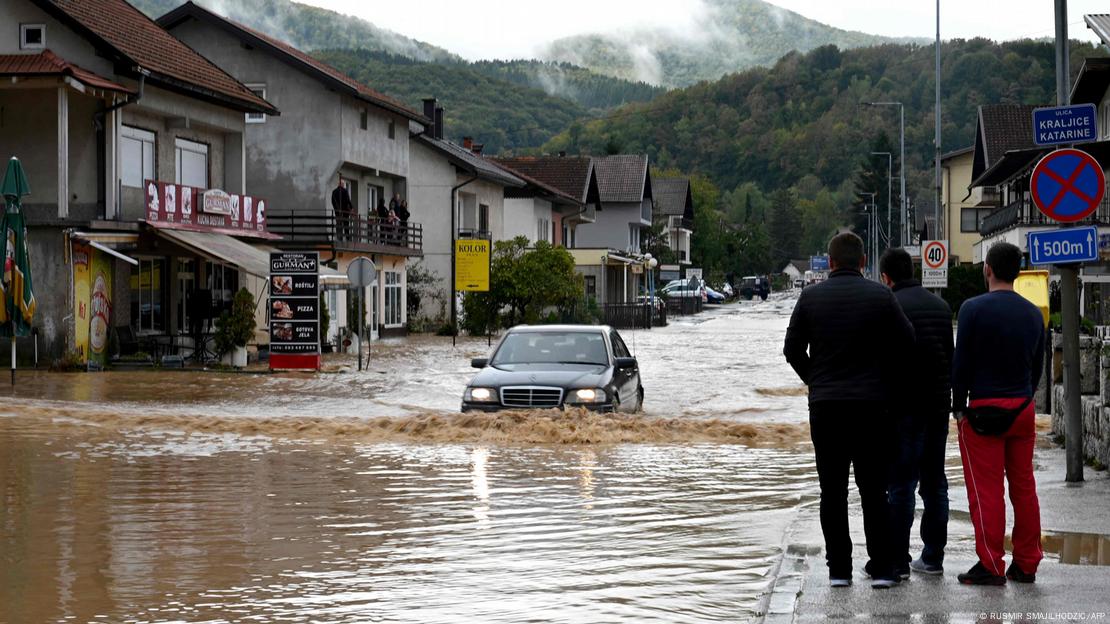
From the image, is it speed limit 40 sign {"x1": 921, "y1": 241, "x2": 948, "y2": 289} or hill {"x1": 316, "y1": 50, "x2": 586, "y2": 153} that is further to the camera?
hill {"x1": 316, "y1": 50, "x2": 586, "y2": 153}

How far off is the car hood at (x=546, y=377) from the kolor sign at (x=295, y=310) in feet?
41.3

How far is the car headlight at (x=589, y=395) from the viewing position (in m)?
17.1

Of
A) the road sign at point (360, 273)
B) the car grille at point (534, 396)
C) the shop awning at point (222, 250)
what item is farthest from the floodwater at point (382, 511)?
the road sign at point (360, 273)

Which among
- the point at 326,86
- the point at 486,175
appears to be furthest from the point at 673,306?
the point at 326,86

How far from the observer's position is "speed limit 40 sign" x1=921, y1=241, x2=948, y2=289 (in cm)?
3488

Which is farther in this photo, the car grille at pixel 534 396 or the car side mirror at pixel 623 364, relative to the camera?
the car side mirror at pixel 623 364

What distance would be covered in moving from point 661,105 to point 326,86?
117m

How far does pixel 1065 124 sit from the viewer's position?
12180 millimetres

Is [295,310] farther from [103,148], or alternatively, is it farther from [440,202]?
[440,202]

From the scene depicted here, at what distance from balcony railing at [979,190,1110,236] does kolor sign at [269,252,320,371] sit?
97.4ft

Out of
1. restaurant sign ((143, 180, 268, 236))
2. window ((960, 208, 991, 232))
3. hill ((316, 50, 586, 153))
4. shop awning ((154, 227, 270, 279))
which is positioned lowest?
shop awning ((154, 227, 270, 279))

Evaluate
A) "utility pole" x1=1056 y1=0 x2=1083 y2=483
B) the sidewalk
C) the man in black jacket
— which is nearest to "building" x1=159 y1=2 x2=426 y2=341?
"utility pole" x1=1056 y1=0 x2=1083 y2=483

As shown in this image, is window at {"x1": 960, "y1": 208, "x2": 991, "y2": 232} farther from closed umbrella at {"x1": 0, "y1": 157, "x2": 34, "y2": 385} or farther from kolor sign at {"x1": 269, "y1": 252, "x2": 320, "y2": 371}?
closed umbrella at {"x1": 0, "y1": 157, "x2": 34, "y2": 385}

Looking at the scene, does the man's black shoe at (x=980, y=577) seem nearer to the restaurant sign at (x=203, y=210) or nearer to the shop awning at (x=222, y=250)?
the shop awning at (x=222, y=250)
